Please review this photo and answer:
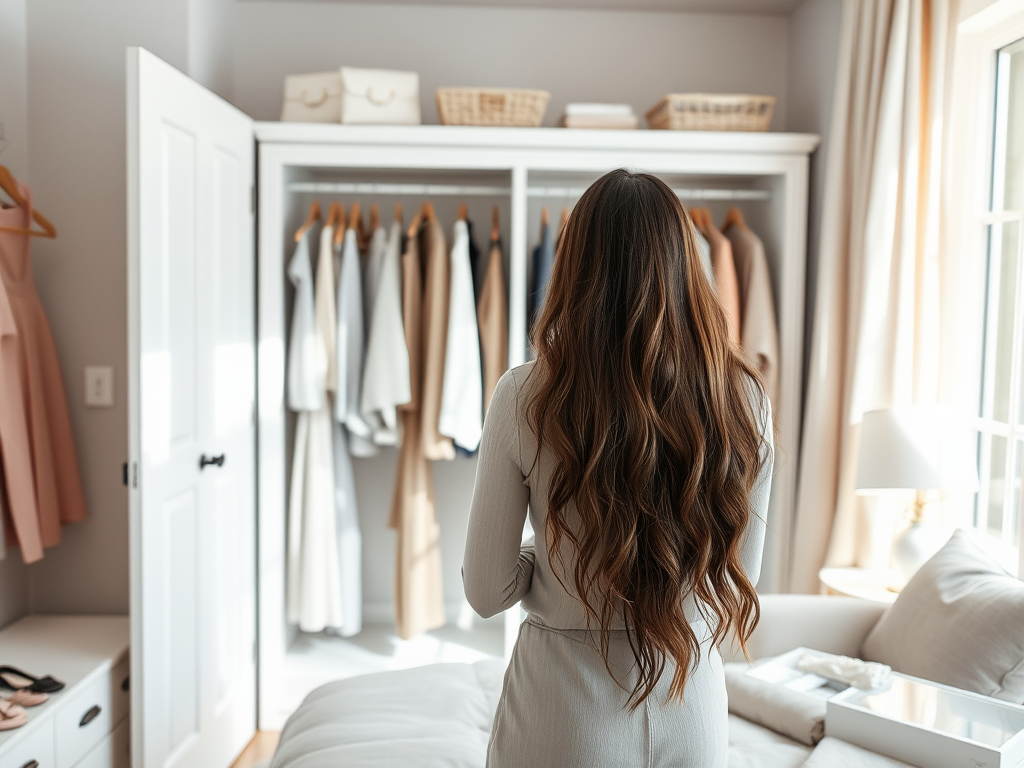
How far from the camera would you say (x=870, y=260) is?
2.36 metres

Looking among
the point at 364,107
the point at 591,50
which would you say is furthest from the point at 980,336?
the point at 364,107

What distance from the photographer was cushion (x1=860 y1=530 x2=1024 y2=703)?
156cm

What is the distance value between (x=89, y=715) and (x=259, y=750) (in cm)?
78

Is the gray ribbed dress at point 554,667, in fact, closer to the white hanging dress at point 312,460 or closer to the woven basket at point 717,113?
the white hanging dress at point 312,460

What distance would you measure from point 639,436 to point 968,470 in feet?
4.61

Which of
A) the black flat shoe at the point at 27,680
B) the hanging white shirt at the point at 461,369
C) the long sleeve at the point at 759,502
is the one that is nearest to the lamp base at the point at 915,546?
the long sleeve at the point at 759,502

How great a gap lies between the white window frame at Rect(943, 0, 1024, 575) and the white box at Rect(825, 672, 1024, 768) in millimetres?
796

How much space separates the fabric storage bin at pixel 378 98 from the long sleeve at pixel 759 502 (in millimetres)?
1977

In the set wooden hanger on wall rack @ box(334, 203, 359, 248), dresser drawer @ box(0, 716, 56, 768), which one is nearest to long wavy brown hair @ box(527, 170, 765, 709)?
dresser drawer @ box(0, 716, 56, 768)

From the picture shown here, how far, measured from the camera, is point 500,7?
3127mm

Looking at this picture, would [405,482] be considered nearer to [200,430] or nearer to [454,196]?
[200,430]

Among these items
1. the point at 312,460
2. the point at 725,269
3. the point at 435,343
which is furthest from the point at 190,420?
the point at 725,269

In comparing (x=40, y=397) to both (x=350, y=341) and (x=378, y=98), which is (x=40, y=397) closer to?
(x=350, y=341)

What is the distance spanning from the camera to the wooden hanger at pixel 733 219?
2916mm
